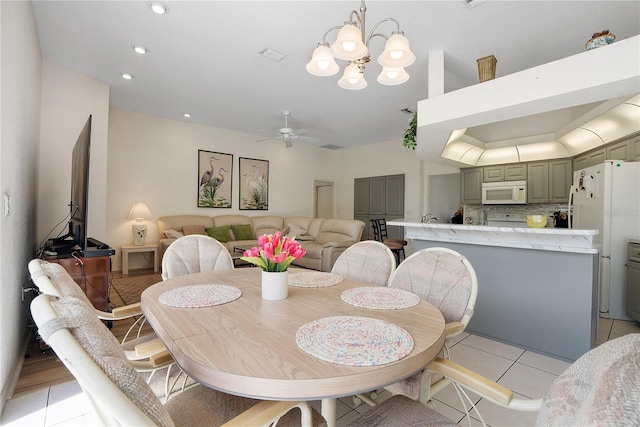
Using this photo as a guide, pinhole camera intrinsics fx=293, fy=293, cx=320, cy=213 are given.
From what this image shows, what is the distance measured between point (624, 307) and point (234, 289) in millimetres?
4072

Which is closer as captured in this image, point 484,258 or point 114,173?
point 484,258

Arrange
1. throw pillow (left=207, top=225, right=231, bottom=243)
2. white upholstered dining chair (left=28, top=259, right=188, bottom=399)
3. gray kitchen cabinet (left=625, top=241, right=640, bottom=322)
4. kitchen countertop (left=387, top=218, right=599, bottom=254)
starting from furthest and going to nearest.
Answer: throw pillow (left=207, top=225, right=231, bottom=243)
gray kitchen cabinet (left=625, top=241, right=640, bottom=322)
kitchen countertop (left=387, top=218, right=599, bottom=254)
white upholstered dining chair (left=28, top=259, right=188, bottom=399)

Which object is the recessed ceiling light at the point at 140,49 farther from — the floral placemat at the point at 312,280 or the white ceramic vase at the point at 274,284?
the white ceramic vase at the point at 274,284

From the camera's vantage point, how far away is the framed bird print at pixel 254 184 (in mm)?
6500

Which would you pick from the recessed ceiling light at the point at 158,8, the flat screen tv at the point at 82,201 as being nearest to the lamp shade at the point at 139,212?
the flat screen tv at the point at 82,201

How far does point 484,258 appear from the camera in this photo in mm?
2715

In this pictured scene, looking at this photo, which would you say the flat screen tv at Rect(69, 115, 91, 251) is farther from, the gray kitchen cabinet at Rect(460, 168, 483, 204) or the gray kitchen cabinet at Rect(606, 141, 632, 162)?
the gray kitchen cabinet at Rect(460, 168, 483, 204)

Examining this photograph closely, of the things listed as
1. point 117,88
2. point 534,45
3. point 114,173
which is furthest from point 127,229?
point 534,45

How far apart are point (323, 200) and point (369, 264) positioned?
680cm

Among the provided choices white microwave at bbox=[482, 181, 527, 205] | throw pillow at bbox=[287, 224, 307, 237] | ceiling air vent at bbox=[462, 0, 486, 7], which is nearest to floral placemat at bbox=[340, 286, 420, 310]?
ceiling air vent at bbox=[462, 0, 486, 7]

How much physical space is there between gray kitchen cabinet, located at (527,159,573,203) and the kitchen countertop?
295cm

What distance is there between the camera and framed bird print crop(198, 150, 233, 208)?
5.92 metres

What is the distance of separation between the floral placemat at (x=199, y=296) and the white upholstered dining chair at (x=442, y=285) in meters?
0.83

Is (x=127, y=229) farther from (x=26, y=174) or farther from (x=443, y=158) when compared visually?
(x=443, y=158)
